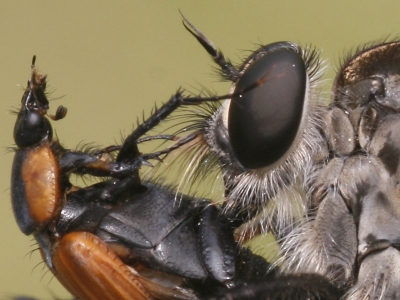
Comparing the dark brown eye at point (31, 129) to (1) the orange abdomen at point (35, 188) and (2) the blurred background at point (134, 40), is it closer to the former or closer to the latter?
(1) the orange abdomen at point (35, 188)

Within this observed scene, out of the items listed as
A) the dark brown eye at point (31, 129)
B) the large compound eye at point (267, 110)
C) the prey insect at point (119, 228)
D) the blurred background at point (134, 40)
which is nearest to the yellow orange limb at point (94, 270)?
the prey insect at point (119, 228)

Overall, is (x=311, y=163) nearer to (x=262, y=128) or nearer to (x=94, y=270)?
(x=262, y=128)

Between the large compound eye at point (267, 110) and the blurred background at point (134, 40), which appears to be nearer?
the large compound eye at point (267, 110)

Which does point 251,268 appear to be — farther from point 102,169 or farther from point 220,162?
point 102,169

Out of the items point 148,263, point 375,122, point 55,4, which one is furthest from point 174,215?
point 55,4

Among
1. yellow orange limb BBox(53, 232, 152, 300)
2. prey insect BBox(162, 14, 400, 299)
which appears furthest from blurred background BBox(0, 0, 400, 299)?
yellow orange limb BBox(53, 232, 152, 300)

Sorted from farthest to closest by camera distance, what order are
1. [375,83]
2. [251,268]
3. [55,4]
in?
1. [55,4]
2. [375,83]
3. [251,268]
